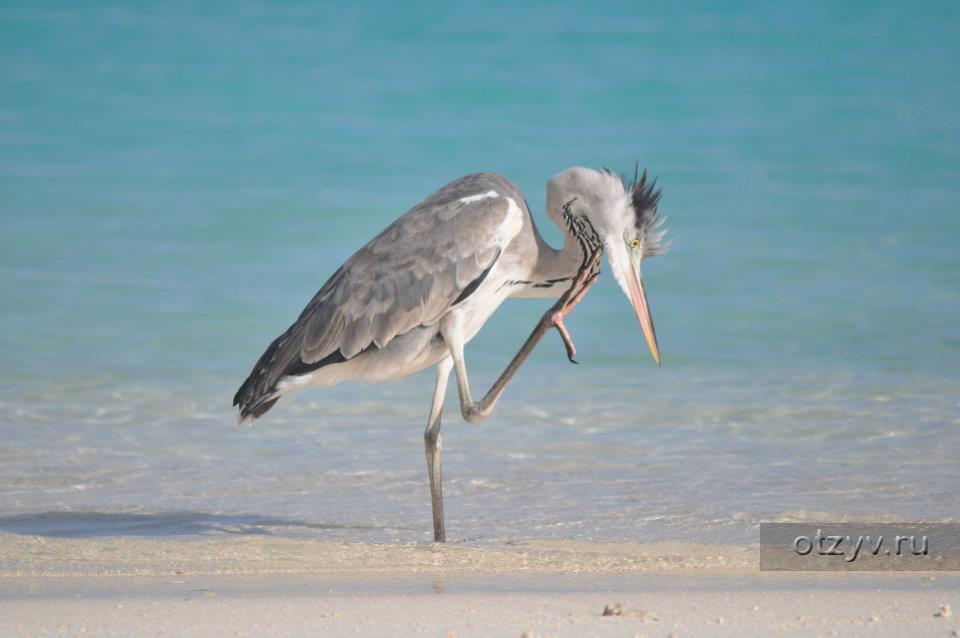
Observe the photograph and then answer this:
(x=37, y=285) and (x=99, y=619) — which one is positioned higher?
(x=37, y=285)

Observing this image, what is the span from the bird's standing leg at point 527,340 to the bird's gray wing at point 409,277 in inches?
3.8

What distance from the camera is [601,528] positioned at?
6023 mm

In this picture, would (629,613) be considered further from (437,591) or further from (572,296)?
(572,296)

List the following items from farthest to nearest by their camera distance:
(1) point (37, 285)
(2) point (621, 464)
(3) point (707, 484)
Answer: (1) point (37, 285) < (2) point (621, 464) < (3) point (707, 484)

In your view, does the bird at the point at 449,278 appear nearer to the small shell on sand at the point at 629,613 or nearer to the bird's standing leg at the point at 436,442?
the bird's standing leg at the point at 436,442

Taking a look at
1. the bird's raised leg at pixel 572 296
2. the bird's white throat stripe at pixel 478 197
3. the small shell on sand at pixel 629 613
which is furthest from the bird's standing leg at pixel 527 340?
the small shell on sand at pixel 629 613

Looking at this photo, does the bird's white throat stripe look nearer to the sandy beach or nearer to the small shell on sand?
→ the sandy beach

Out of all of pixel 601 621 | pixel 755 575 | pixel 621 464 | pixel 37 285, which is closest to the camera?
pixel 601 621

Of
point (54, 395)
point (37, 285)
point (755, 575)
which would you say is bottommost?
point (755, 575)

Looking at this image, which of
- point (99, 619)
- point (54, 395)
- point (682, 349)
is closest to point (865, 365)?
point (682, 349)

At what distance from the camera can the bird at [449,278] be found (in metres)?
6.09

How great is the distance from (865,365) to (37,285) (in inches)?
357

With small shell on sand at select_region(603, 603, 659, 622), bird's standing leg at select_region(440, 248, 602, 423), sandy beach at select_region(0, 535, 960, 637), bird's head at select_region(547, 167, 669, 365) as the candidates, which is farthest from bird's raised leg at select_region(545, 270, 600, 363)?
small shell on sand at select_region(603, 603, 659, 622)

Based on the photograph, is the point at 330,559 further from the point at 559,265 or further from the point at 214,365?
the point at 214,365
